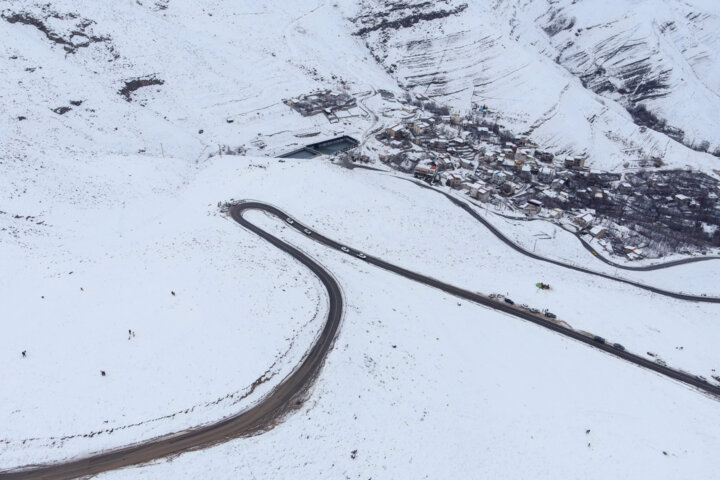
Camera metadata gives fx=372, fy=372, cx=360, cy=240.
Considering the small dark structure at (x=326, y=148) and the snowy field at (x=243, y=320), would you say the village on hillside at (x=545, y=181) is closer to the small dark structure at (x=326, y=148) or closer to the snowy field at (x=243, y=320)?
the small dark structure at (x=326, y=148)

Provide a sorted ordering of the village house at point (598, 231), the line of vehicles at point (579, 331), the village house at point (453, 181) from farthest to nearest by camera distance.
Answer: the village house at point (453, 181) < the village house at point (598, 231) < the line of vehicles at point (579, 331)

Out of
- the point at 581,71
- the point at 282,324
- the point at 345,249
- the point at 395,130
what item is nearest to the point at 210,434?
the point at 282,324

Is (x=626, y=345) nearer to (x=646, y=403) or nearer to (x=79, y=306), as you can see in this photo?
(x=646, y=403)

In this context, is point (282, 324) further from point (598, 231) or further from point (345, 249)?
point (598, 231)

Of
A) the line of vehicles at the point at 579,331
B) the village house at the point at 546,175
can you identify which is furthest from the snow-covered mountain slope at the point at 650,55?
the line of vehicles at the point at 579,331

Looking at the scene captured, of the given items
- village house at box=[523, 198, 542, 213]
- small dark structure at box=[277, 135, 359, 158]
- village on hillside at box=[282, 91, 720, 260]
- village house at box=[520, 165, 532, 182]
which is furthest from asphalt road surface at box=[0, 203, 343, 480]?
village house at box=[520, 165, 532, 182]

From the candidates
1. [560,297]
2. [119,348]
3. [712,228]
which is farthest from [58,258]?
[712,228]
